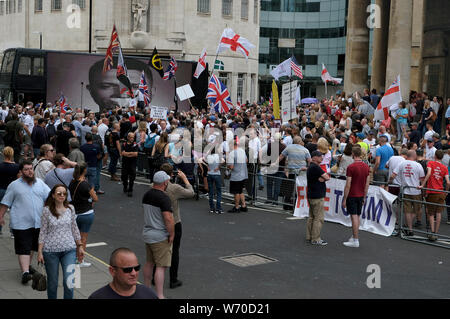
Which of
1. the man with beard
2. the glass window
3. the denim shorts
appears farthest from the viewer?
the glass window

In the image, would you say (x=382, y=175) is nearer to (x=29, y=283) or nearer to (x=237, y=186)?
(x=237, y=186)

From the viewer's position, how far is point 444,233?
12.8 metres

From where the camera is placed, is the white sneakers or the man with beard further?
the white sneakers

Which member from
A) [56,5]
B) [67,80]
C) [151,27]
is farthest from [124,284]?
A: [56,5]

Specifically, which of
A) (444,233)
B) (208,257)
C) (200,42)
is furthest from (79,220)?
(200,42)

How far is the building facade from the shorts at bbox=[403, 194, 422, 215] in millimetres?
65697

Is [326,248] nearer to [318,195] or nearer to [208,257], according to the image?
[318,195]

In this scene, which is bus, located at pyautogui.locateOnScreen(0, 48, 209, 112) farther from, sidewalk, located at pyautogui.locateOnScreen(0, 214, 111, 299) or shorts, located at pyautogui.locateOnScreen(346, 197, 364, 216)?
sidewalk, located at pyautogui.locateOnScreen(0, 214, 111, 299)

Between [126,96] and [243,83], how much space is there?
73.7 feet

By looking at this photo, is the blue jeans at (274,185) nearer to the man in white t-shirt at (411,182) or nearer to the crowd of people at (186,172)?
the crowd of people at (186,172)

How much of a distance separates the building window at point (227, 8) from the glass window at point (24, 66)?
26.1m

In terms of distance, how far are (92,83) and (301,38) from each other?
49216mm

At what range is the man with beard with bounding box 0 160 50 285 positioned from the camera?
8.43 meters

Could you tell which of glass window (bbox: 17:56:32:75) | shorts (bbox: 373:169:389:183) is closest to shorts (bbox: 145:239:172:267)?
shorts (bbox: 373:169:389:183)
